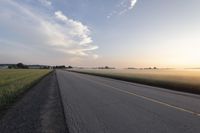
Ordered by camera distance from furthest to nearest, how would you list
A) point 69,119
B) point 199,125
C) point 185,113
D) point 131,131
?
point 185,113 → point 69,119 → point 199,125 → point 131,131

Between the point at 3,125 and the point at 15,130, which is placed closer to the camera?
the point at 15,130

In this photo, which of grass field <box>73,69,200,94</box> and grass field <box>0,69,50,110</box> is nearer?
grass field <box>0,69,50,110</box>


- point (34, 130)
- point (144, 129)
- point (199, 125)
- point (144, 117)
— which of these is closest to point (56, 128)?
point (34, 130)

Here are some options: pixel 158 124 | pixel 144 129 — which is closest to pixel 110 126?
pixel 144 129

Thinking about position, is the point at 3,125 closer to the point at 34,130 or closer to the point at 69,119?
the point at 34,130

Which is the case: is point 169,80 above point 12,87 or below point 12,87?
above

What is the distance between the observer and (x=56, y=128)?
5262 millimetres

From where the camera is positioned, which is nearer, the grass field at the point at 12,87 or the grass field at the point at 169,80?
the grass field at the point at 12,87

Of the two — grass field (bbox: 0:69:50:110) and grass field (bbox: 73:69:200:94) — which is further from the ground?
grass field (bbox: 73:69:200:94)

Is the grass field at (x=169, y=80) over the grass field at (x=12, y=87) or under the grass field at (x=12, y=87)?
over

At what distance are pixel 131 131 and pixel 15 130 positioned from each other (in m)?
3.19

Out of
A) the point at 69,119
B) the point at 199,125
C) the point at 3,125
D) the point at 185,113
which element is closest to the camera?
the point at 199,125

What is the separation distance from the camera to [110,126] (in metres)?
5.34

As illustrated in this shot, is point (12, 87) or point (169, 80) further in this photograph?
point (169, 80)
